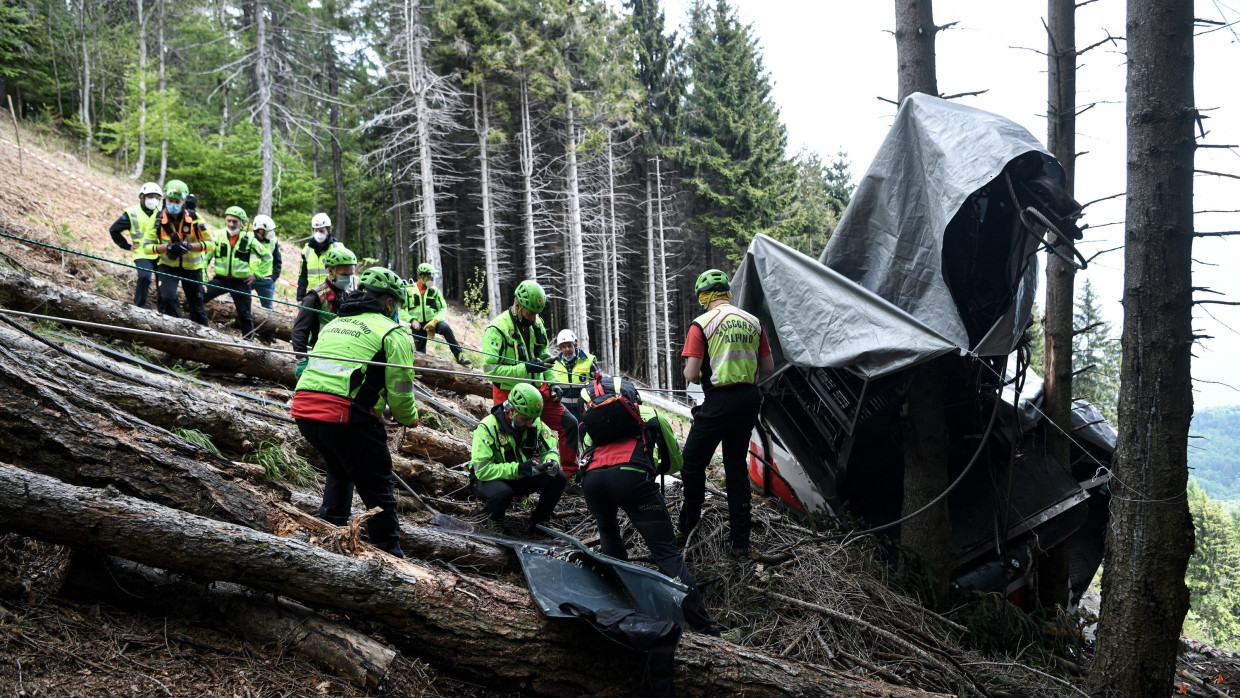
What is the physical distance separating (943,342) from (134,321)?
7038mm

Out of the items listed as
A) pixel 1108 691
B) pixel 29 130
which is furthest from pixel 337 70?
pixel 1108 691

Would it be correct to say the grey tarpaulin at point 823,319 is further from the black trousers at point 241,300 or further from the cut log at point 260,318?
the cut log at point 260,318

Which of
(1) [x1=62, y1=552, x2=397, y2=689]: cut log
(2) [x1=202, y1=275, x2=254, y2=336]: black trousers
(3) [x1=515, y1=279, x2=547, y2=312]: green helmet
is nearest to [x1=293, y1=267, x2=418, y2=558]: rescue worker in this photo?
(1) [x1=62, y1=552, x2=397, y2=689]: cut log

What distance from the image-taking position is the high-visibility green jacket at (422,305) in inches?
408

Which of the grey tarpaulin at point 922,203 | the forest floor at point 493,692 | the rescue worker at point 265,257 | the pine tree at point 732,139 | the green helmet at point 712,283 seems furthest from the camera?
the pine tree at point 732,139

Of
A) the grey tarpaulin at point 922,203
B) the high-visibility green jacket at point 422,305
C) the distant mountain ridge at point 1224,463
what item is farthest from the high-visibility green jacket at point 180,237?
the distant mountain ridge at point 1224,463

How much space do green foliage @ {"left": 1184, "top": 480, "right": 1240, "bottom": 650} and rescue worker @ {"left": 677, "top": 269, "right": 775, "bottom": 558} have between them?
35.8 metres

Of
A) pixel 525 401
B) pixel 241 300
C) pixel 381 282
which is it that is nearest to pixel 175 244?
pixel 241 300

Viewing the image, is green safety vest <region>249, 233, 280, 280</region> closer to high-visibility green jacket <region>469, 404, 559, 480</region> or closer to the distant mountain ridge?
high-visibility green jacket <region>469, 404, 559, 480</region>

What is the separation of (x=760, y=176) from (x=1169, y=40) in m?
22.3

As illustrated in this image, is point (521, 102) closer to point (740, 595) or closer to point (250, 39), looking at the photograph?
point (250, 39)

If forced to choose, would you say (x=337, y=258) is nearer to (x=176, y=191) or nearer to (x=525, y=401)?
(x=525, y=401)

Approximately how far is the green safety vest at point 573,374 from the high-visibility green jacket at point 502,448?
0.79m

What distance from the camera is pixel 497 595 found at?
339 cm
